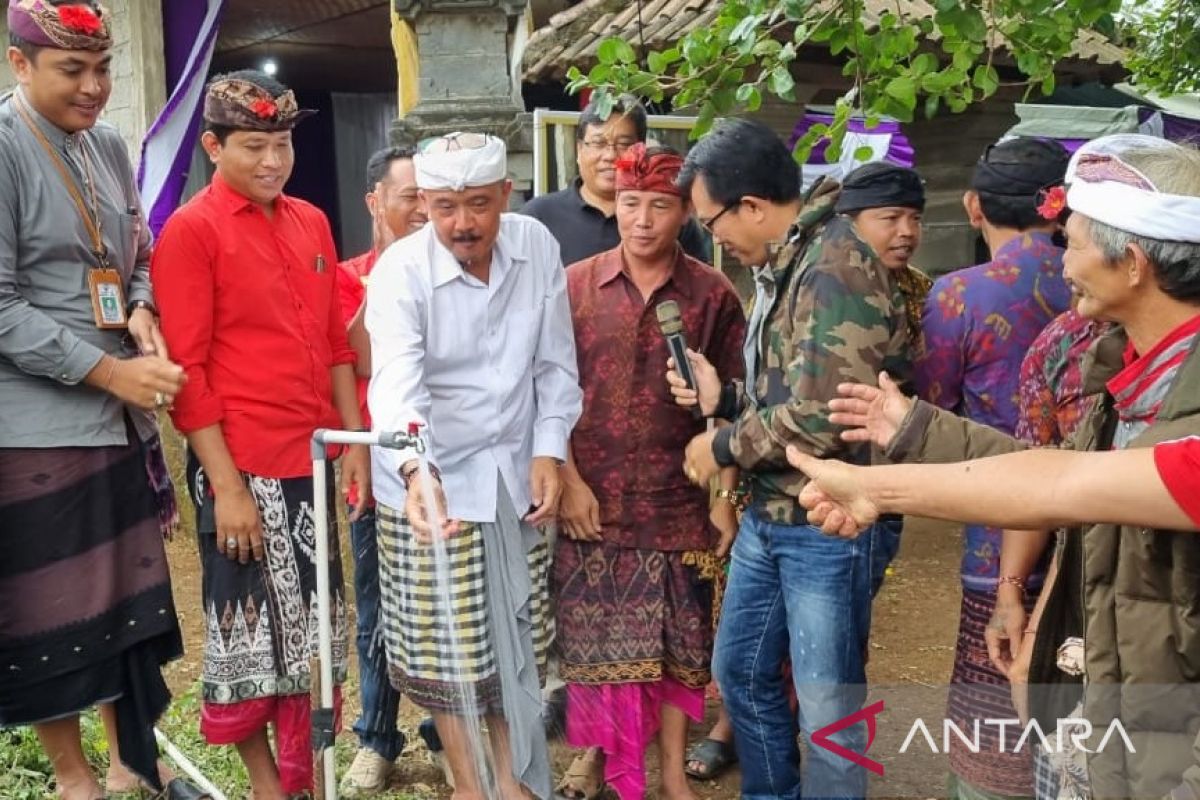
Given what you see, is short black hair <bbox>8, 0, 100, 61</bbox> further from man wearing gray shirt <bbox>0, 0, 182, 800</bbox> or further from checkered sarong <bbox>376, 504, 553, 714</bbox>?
checkered sarong <bbox>376, 504, 553, 714</bbox>

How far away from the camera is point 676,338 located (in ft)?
11.2

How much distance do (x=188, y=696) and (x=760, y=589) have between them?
269 cm

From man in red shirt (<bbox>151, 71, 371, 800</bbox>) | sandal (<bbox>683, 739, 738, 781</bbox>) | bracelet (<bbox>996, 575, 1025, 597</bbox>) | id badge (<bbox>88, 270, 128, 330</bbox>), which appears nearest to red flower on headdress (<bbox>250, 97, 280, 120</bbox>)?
man in red shirt (<bbox>151, 71, 371, 800</bbox>)

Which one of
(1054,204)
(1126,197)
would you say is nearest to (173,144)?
(1054,204)

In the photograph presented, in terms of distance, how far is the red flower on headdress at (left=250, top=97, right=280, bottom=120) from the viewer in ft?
10.6

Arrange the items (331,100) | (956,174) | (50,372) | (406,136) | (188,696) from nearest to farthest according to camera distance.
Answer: (50,372), (188,696), (406,136), (956,174), (331,100)

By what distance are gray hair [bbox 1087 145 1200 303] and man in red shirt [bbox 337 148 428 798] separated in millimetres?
2466

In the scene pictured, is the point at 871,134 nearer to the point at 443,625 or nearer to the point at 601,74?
the point at 601,74

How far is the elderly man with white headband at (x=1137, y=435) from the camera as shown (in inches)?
72.8

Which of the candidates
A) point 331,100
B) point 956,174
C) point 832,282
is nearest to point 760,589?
point 832,282

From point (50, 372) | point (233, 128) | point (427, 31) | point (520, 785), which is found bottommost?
point (520, 785)

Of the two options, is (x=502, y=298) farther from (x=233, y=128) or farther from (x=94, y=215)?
(x=94, y=215)

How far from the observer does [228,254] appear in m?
3.21

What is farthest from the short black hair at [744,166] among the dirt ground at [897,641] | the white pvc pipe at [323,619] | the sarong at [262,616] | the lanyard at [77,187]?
the dirt ground at [897,641]
